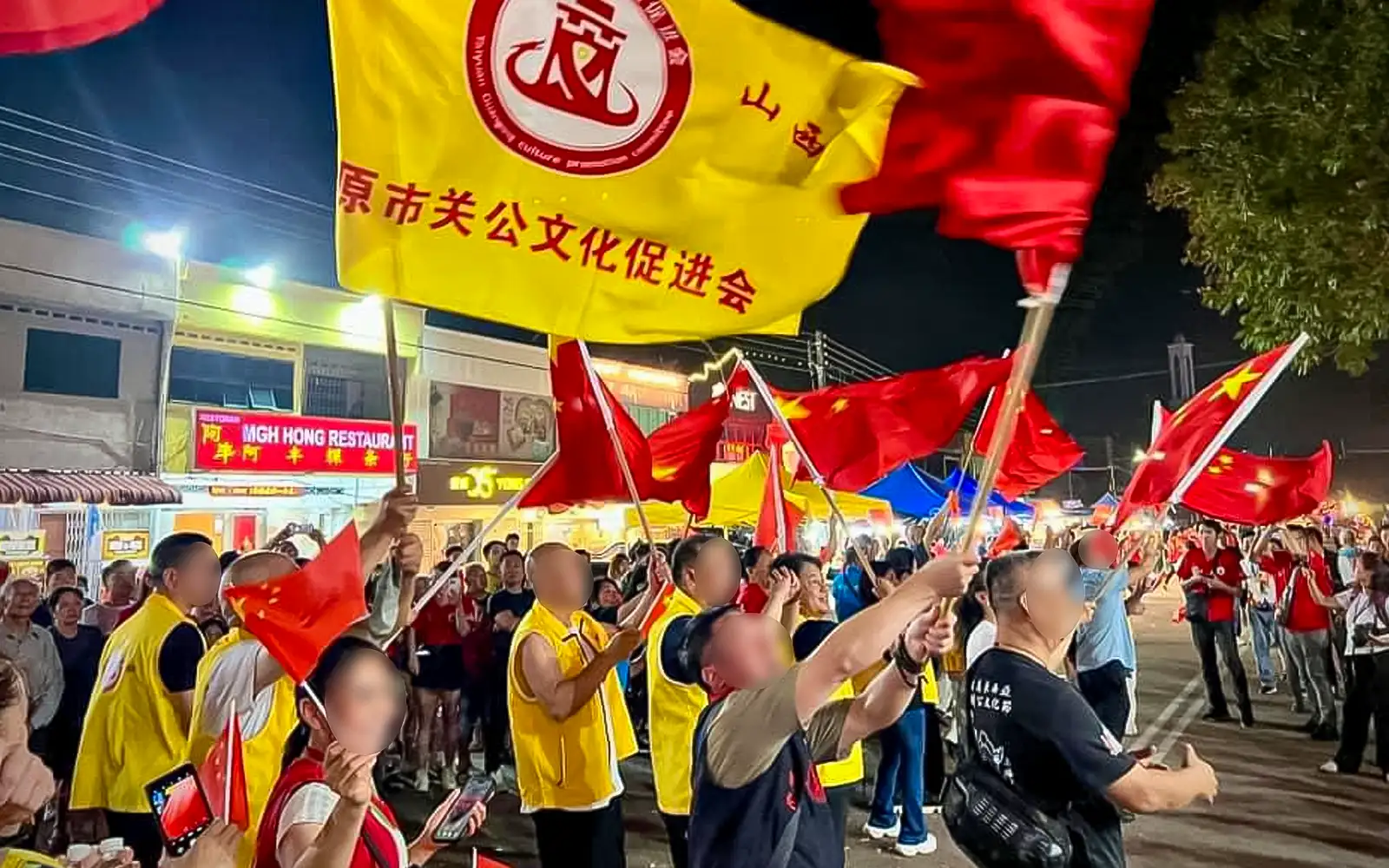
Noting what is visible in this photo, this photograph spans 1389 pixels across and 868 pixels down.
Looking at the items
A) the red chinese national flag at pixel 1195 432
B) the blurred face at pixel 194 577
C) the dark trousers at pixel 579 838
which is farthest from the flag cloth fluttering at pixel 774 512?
the blurred face at pixel 194 577

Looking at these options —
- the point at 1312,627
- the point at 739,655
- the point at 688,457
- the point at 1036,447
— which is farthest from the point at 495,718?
the point at 1312,627

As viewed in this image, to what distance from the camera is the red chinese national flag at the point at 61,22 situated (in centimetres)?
189

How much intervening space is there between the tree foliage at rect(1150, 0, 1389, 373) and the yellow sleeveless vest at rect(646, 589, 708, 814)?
655 centimetres

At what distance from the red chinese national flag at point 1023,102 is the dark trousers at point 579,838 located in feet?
9.44

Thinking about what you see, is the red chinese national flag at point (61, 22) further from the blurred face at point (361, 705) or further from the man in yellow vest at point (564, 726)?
the man in yellow vest at point (564, 726)

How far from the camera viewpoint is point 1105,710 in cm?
769

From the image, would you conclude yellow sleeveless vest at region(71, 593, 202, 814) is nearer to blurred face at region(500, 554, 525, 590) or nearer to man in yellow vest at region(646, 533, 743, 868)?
man in yellow vest at region(646, 533, 743, 868)

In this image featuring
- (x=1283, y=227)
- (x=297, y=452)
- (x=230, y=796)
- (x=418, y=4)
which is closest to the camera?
(x=230, y=796)

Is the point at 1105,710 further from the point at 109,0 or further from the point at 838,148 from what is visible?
the point at 109,0

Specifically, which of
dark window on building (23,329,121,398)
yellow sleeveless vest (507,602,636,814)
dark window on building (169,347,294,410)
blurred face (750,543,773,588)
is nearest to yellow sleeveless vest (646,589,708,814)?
yellow sleeveless vest (507,602,636,814)

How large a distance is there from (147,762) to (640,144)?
301cm

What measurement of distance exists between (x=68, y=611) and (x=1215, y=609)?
10443 millimetres

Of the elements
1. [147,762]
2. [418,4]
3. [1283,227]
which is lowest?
[147,762]

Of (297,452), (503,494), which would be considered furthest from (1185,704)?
(503,494)
